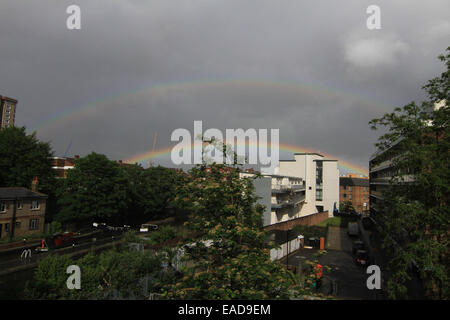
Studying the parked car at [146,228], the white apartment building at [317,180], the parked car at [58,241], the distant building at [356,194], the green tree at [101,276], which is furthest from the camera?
the distant building at [356,194]

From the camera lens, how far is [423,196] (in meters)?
11.0

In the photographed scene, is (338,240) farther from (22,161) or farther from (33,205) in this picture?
(22,161)

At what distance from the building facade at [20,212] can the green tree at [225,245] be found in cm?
3828

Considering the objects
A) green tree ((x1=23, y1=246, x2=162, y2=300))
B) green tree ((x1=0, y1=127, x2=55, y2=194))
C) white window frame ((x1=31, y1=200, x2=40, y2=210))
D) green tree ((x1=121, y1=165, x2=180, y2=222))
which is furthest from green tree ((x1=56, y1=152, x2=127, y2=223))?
green tree ((x1=23, y1=246, x2=162, y2=300))

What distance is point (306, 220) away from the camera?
1777 inches

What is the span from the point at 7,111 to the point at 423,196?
184912mm

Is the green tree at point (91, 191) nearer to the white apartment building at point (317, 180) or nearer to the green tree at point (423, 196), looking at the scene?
the green tree at point (423, 196)

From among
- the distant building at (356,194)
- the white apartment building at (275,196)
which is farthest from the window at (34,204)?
the distant building at (356,194)

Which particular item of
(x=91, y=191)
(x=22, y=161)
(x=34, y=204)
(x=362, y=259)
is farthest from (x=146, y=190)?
(x=362, y=259)

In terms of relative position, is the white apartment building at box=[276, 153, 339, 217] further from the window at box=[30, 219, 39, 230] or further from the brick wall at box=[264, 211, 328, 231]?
the window at box=[30, 219, 39, 230]

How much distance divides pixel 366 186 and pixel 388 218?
101 m

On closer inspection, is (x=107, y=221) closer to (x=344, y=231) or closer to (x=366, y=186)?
(x=344, y=231)

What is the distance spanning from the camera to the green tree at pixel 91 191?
1645 inches
